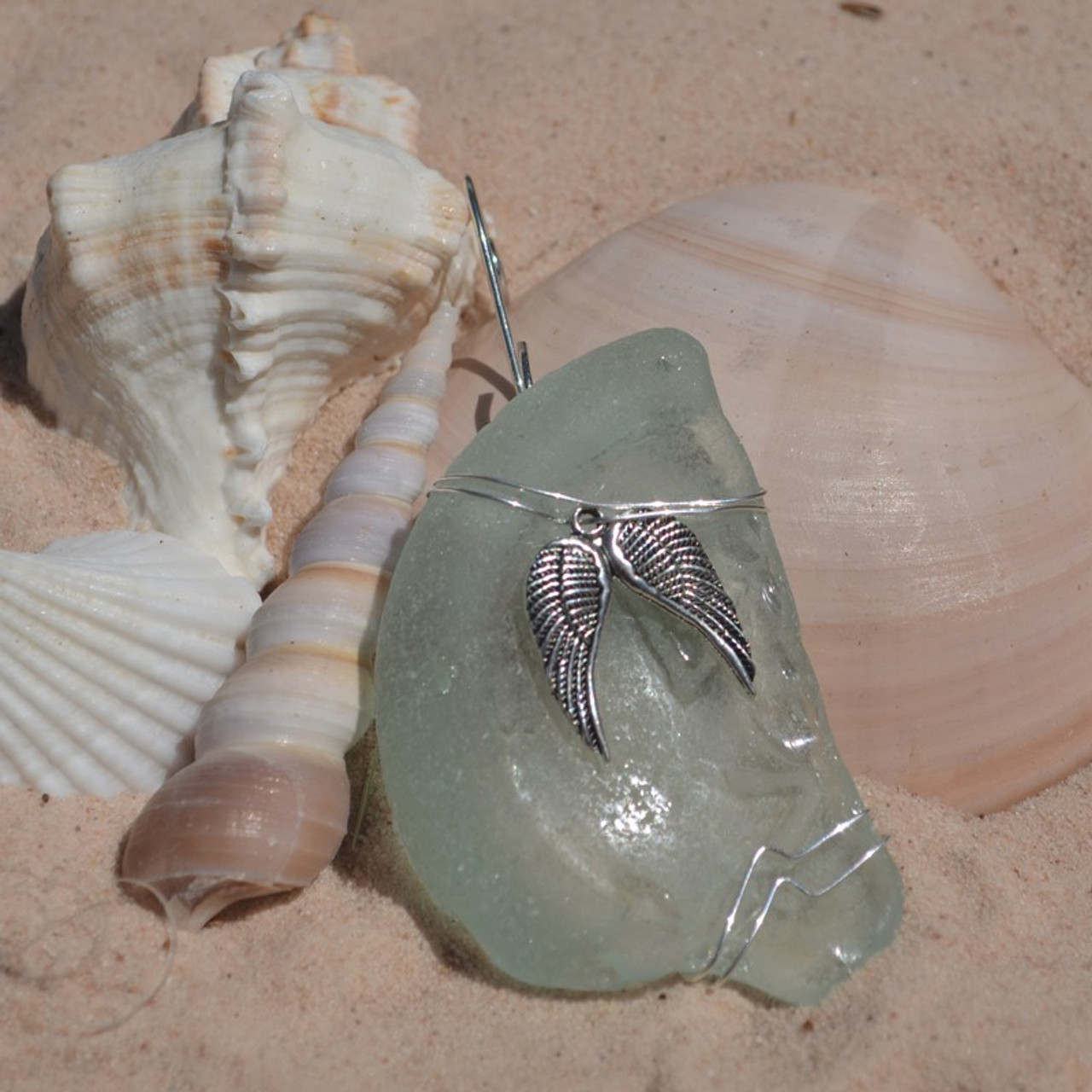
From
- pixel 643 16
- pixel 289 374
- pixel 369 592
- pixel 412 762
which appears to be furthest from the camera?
pixel 643 16

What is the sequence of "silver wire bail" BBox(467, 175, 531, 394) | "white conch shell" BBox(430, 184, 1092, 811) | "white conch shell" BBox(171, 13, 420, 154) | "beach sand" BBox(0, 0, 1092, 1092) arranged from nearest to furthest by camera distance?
"beach sand" BBox(0, 0, 1092, 1092) < "white conch shell" BBox(430, 184, 1092, 811) < "silver wire bail" BBox(467, 175, 531, 394) < "white conch shell" BBox(171, 13, 420, 154)

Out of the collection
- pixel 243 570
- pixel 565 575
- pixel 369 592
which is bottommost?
pixel 243 570

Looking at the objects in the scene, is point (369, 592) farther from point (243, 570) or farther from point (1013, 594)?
point (1013, 594)

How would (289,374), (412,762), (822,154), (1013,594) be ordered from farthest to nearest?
(822,154) → (289,374) → (1013,594) → (412,762)

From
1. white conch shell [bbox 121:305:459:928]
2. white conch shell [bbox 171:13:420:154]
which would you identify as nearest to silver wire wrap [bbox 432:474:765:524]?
white conch shell [bbox 121:305:459:928]

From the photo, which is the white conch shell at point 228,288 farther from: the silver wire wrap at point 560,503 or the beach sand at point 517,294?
the silver wire wrap at point 560,503

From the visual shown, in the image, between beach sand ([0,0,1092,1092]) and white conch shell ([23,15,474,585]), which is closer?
beach sand ([0,0,1092,1092])

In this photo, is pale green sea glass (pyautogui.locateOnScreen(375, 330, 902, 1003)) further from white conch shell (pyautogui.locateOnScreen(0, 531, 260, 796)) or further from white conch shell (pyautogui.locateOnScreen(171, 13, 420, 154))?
white conch shell (pyautogui.locateOnScreen(171, 13, 420, 154))


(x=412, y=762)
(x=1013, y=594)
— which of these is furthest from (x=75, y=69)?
(x=1013, y=594)
